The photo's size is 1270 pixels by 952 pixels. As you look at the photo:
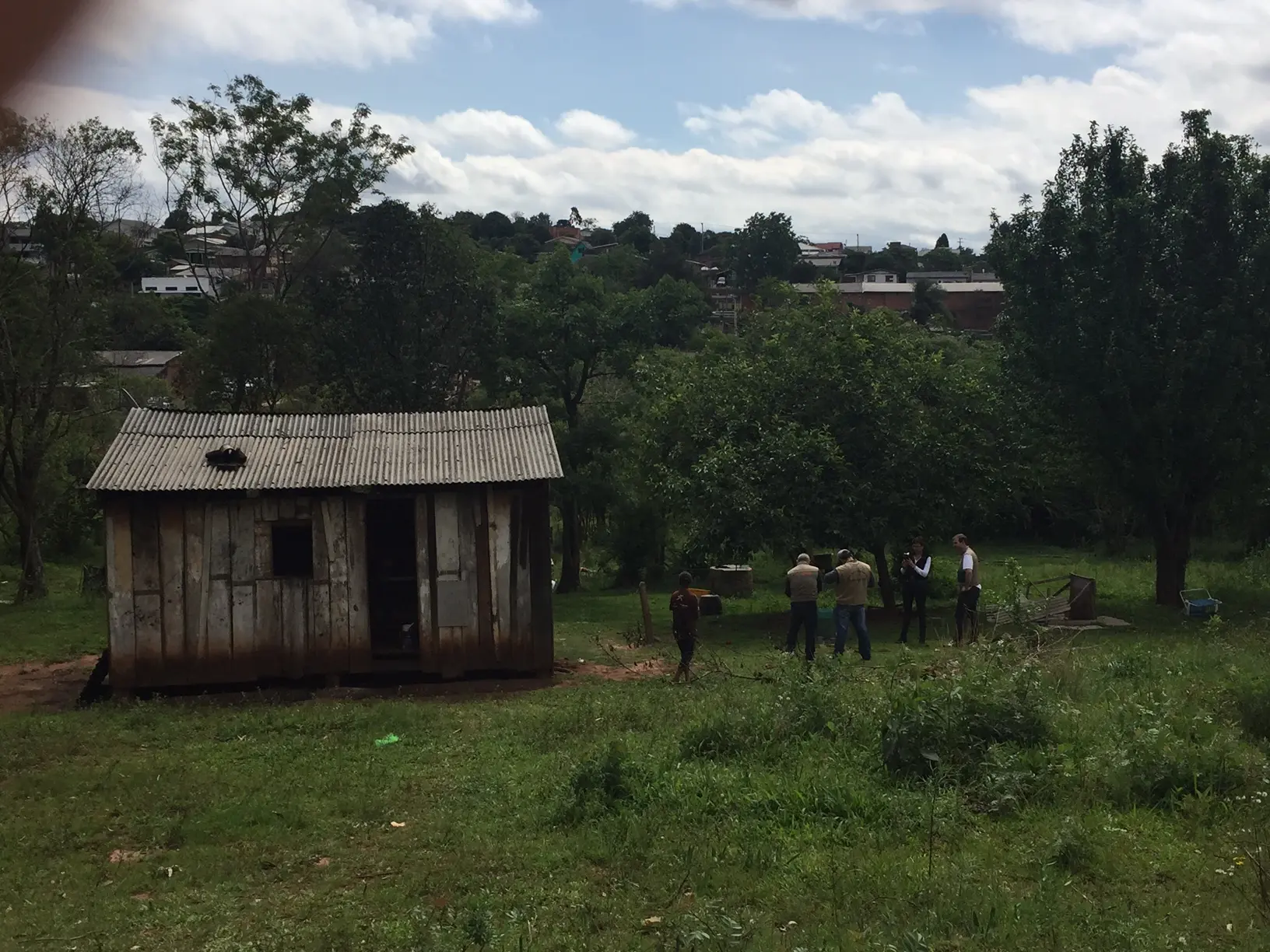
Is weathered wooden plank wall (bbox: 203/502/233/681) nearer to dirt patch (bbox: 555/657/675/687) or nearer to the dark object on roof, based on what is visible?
the dark object on roof

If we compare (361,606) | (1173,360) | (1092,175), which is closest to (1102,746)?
(361,606)

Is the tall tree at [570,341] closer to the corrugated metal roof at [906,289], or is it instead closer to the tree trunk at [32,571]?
the tree trunk at [32,571]

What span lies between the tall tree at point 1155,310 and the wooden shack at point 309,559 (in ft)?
32.2

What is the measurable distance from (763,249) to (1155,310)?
63.9 m

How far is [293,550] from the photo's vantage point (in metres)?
15.3

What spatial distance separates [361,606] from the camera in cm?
1419

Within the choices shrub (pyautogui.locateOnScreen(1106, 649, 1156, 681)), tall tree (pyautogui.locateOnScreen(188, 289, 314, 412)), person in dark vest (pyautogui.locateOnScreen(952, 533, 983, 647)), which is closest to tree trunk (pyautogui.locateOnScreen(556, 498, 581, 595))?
tall tree (pyautogui.locateOnScreen(188, 289, 314, 412))

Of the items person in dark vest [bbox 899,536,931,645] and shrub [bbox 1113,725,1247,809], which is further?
person in dark vest [bbox 899,536,931,645]

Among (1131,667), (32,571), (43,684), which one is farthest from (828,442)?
(32,571)

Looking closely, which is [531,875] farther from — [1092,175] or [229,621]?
[1092,175]

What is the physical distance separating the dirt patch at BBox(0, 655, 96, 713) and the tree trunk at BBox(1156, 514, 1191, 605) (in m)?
17.5

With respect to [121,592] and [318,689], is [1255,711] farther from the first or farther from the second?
[121,592]

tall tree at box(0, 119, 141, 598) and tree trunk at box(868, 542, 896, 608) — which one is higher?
tall tree at box(0, 119, 141, 598)

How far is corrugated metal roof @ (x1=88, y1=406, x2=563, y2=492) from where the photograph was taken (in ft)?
45.8
